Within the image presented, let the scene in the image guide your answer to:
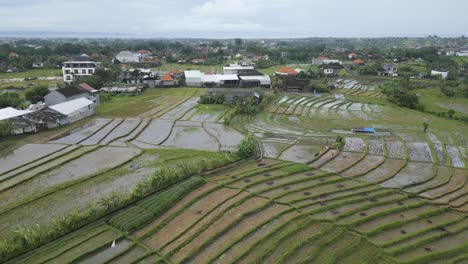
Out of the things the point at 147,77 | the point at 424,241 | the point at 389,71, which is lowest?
the point at 424,241

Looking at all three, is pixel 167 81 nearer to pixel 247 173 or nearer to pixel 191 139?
pixel 191 139

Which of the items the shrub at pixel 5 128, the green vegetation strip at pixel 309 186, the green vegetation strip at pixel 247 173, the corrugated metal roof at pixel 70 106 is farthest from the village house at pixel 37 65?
the green vegetation strip at pixel 309 186

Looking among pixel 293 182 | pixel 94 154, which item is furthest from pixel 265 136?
pixel 94 154

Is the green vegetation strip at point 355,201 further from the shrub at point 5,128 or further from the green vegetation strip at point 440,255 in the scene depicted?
the shrub at point 5,128

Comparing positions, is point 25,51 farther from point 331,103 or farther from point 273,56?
point 331,103

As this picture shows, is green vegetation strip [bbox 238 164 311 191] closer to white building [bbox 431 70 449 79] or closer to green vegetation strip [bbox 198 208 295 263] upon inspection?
green vegetation strip [bbox 198 208 295 263]

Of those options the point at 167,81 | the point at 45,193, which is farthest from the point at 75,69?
the point at 45,193

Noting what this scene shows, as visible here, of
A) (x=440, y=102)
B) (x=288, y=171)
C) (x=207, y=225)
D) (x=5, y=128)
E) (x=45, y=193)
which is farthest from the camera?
(x=440, y=102)
